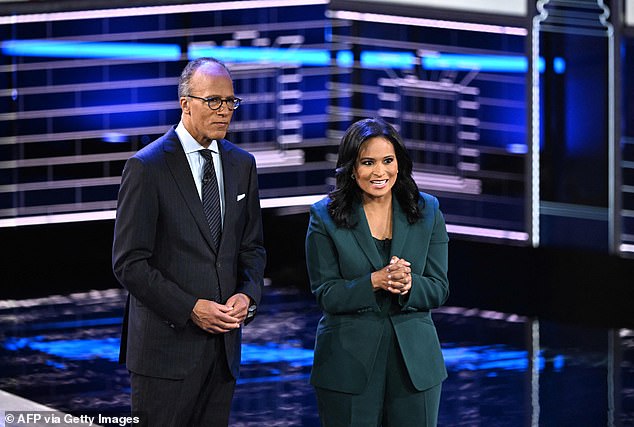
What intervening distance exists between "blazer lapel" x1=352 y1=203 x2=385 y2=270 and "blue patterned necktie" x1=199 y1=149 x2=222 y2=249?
0.34 m

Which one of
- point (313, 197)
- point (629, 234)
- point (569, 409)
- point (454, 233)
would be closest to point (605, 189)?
point (629, 234)

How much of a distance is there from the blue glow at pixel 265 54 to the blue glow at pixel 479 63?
66cm

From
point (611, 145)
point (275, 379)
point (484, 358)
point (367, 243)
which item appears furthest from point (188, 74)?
point (611, 145)

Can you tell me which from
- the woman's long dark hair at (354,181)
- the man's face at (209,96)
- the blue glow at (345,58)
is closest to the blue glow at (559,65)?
the blue glow at (345,58)

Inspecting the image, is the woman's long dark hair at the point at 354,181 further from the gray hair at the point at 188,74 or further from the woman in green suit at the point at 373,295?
the gray hair at the point at 188,74

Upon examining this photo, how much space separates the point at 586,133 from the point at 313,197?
5.60ft

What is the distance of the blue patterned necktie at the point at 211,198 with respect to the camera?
8.34ft

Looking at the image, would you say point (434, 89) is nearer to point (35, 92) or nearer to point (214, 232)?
point (35, 92)

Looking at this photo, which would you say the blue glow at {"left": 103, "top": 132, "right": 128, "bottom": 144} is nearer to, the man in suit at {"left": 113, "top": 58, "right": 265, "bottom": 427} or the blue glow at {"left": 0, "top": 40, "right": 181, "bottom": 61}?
the blue glow at {"left": 0, "top": 40, "right": 181, "bottom": 61}

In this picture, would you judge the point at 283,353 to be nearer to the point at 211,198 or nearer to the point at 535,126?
the point at 535,126

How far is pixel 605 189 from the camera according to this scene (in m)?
5.79

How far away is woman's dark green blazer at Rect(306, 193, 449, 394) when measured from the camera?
7.89 ft

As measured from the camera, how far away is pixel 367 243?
96.1 inches

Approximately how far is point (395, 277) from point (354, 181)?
10.5 inches
